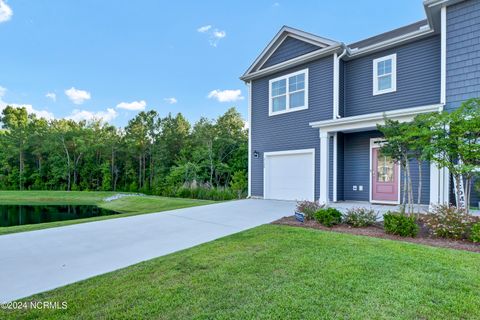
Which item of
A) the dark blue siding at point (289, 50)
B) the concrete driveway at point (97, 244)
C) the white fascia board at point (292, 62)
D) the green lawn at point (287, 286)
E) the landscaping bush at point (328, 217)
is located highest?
the dark blue siding at point (289, 50)

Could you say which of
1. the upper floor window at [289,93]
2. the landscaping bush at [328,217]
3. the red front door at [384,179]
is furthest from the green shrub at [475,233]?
the upper floor window at [289,93]

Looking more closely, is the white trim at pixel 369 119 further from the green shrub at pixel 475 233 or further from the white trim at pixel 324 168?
the green shrub at pixel 475 233

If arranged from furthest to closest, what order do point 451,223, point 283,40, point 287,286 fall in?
point 283,40
point 451,223
point 287,286

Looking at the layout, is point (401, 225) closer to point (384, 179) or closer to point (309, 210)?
point (309, 210)

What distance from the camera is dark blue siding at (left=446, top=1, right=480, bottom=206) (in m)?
6.49

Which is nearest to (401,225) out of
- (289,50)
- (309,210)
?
(309,210)

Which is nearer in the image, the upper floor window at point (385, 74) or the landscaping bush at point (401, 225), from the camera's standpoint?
the landscaping bush at point (401, 225)

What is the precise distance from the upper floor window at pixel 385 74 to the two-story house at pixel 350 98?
0.03 metres

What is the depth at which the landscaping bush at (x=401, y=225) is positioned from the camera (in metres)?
4.61

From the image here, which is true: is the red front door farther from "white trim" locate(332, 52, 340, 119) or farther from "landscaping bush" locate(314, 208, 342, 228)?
"landscaping bush" locate(314, 208, 342, 228)

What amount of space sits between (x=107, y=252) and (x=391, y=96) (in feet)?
29.7

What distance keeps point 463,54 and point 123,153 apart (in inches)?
969

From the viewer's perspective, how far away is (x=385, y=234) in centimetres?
482

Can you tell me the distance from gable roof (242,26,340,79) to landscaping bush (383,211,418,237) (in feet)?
21.1
